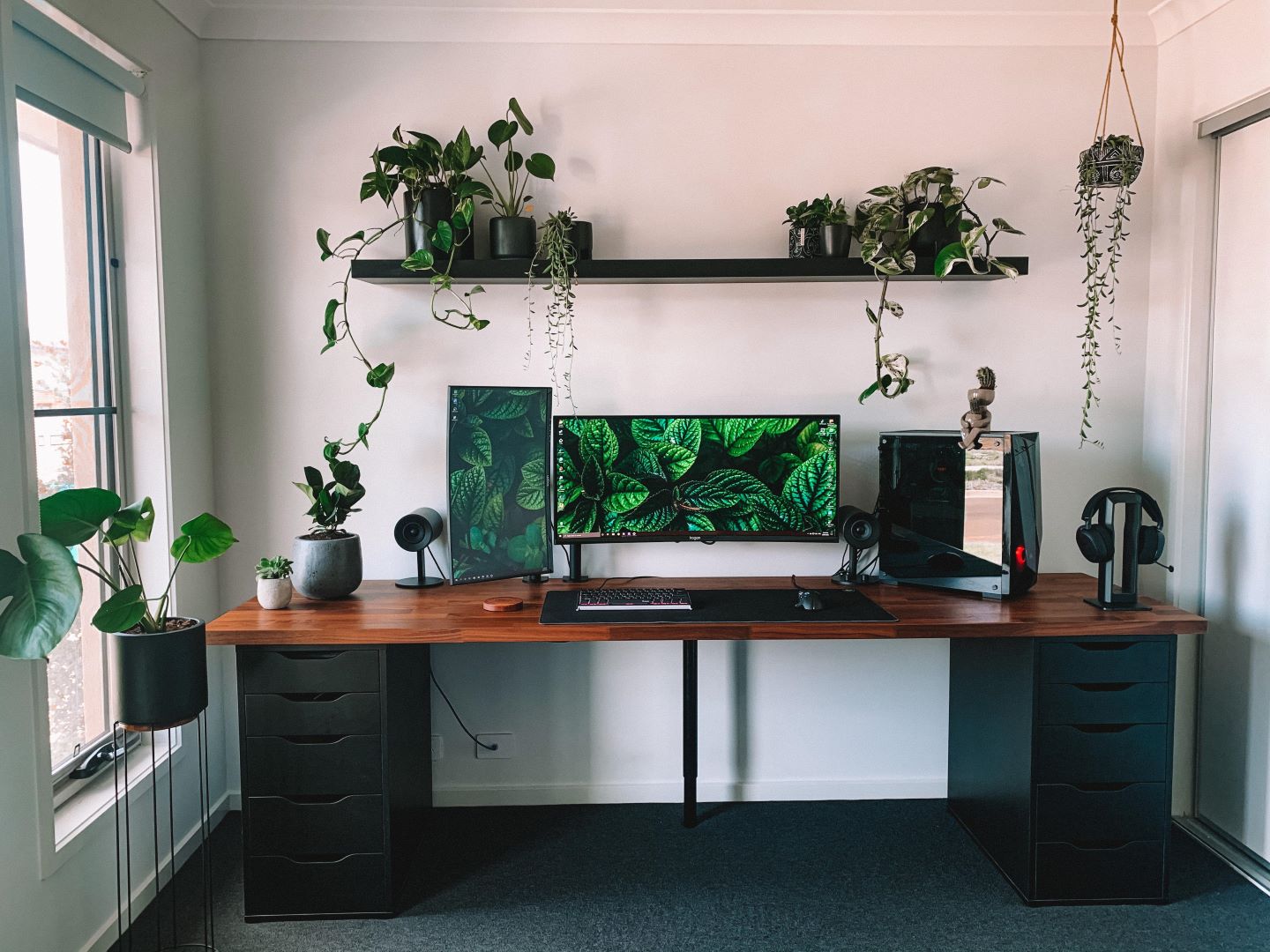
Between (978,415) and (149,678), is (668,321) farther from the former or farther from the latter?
(149,678)

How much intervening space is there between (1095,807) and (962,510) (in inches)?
32.5

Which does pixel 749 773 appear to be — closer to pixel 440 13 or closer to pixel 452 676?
pixel 452 676

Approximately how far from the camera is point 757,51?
2686mm

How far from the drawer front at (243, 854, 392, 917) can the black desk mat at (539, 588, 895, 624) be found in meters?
0.78

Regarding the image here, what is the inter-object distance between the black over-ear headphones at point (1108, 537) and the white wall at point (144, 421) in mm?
2537

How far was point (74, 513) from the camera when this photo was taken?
5.80 ft

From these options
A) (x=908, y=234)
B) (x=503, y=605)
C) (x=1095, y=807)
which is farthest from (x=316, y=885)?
(x=908, y=234)

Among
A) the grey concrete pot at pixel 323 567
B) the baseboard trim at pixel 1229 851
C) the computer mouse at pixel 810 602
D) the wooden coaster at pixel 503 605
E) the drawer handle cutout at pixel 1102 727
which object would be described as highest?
the grey concrete pot at pixel 323 567

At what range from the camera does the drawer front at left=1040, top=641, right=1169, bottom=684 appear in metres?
2.21

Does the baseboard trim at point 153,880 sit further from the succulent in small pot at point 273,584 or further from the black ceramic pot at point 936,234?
the black ceramic pot at point 936,234

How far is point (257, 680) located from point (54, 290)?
1086mm

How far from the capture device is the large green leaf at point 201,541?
1958mm

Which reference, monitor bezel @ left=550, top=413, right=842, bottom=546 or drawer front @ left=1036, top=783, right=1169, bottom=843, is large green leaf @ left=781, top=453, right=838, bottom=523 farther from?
drawer front @ left=1036, top=783, right=1169, bottom=843

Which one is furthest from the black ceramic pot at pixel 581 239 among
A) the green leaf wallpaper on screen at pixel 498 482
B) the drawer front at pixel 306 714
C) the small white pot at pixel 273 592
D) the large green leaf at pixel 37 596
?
the large green leaf at pixel 37 596
